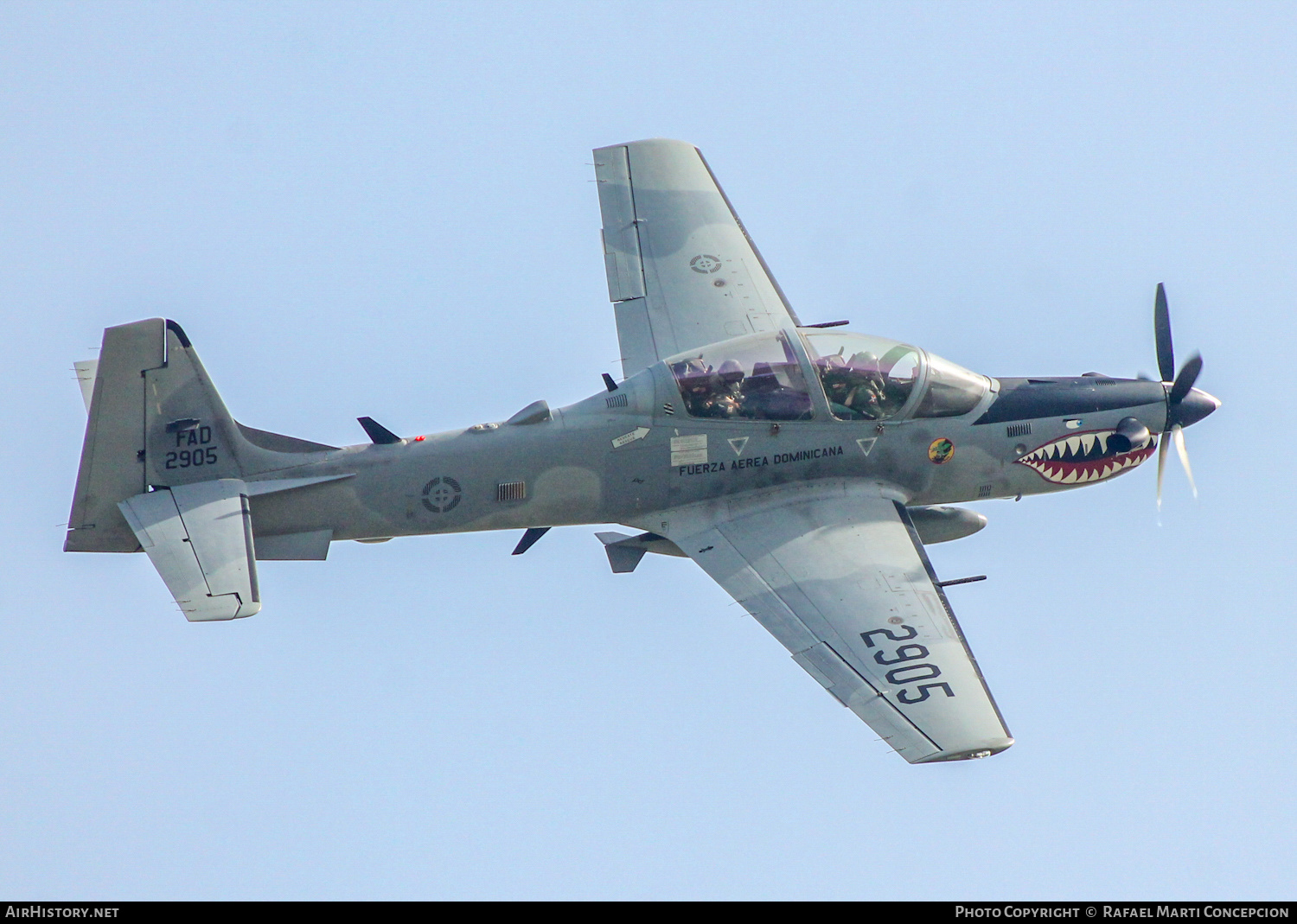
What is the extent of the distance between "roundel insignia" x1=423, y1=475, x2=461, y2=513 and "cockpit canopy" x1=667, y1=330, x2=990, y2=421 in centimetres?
302

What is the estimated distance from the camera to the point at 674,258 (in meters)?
23.9

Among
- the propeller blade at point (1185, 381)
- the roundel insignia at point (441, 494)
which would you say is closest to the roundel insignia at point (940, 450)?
the propeller blade at point (1185, 381)

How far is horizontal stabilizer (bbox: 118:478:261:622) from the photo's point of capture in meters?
18.2

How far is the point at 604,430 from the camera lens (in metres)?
20.4

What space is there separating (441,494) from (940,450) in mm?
6279

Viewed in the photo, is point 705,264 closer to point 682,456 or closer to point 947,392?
point 682,456

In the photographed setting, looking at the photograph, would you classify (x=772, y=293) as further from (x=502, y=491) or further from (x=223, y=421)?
(x=223, y=421)

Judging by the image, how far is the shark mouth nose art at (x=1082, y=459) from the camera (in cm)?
2153

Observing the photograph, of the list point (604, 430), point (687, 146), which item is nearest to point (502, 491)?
point (604, 430)

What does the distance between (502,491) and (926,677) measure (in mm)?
5594

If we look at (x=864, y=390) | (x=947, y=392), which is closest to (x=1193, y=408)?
(x=947, y=392)

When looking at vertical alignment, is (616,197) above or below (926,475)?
above

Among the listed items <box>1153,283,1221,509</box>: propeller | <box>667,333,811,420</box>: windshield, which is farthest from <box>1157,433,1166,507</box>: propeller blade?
<box>667,333,811,420</box>: windshield

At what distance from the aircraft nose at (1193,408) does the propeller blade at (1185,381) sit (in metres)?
0.10
